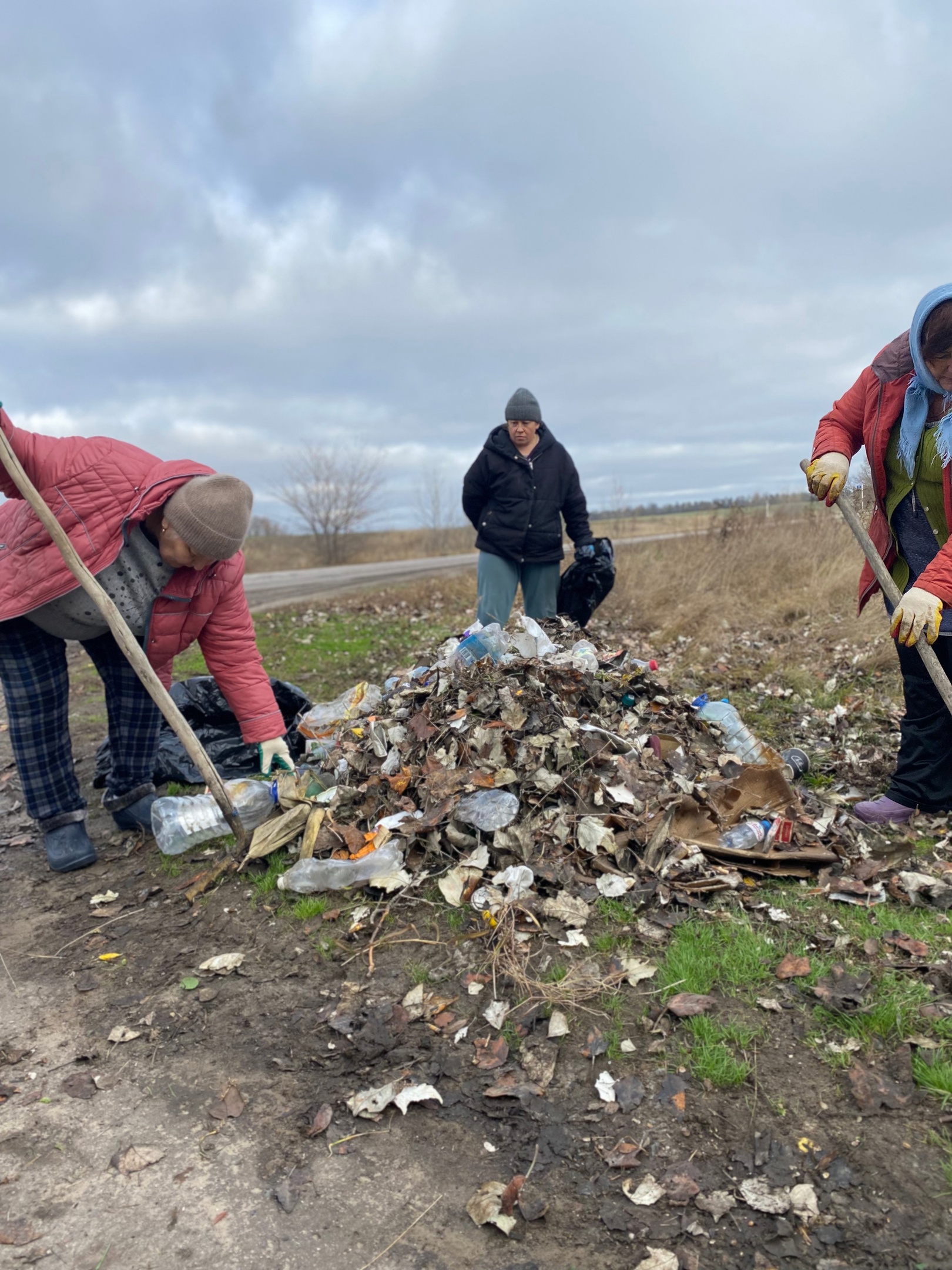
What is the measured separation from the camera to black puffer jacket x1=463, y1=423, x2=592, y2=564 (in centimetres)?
550

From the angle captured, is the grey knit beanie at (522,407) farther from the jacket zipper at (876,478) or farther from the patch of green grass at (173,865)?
the patch of green grass at (173,865)

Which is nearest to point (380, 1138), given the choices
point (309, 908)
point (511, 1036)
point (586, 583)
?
point (511, 1036)

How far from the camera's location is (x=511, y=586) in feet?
18.5


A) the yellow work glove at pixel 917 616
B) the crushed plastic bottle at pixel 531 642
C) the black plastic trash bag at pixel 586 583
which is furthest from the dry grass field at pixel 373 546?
the yellow work glove at pixel 917 616

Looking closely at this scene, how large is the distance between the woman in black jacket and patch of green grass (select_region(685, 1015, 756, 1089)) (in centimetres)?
342

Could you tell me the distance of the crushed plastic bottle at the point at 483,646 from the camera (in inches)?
160

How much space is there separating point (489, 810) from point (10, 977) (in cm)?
183

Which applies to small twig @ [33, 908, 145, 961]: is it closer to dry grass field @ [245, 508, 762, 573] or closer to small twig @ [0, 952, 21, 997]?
small twig @ [0, 952, 21, 997]

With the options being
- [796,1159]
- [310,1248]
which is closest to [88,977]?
[310,1248]

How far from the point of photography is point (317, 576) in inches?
681

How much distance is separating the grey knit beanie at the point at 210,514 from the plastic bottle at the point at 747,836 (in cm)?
227

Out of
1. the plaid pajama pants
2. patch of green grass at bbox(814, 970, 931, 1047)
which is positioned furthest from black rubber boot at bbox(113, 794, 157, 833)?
patch of green grass at bbox(814, 970, 931, 1047)

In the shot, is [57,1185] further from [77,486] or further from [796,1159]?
[77,486]

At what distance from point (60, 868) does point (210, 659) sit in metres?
1.15
